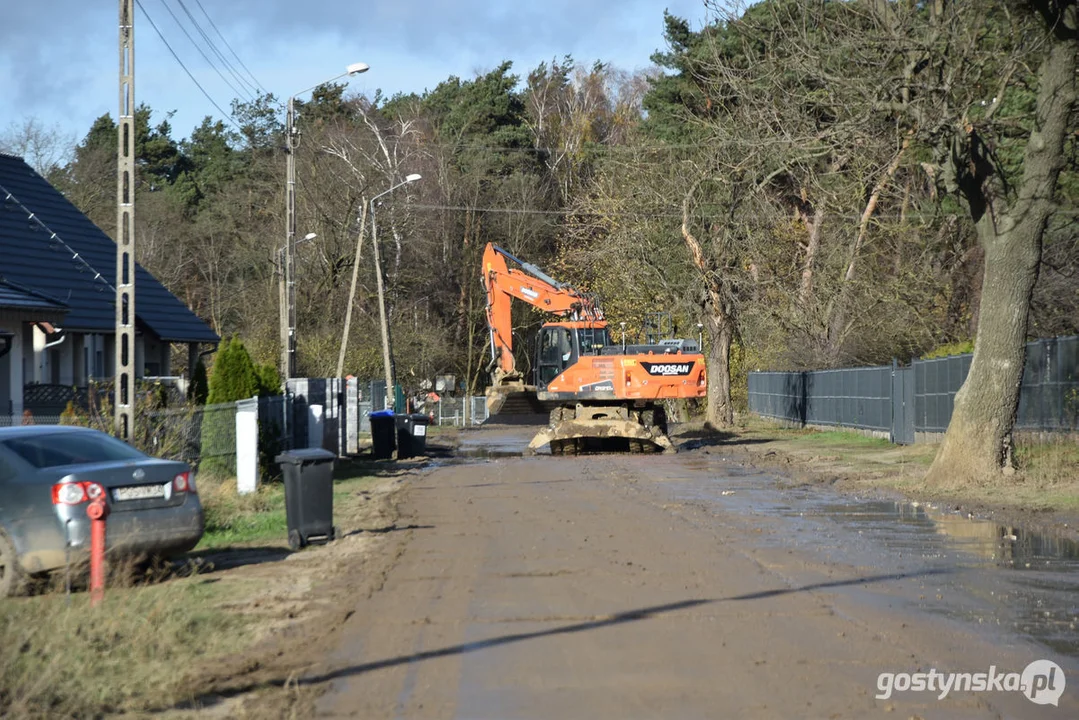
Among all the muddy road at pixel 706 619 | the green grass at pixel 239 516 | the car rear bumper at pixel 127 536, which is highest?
the car rear bumper at pixel 127 536

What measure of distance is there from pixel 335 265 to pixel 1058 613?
50.9m

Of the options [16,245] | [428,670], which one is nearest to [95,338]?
[16,245]

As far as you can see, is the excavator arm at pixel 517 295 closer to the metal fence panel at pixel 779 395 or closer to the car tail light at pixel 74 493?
the metal fence panel at pixel 779 395

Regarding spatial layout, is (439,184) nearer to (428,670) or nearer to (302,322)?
(302,322)

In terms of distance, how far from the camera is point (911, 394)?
1183 inches

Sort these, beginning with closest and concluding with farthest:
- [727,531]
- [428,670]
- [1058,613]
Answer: [428,670] → [1058,613] → [727,531]

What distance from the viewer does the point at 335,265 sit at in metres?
58.2

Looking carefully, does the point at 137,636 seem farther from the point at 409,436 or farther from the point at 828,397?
the point at 828,397

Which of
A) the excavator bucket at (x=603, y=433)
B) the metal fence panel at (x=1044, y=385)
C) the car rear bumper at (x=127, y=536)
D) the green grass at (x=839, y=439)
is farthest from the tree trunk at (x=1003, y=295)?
the car rear bumper at (x=127, y=536)

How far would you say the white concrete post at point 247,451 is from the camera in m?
19.9

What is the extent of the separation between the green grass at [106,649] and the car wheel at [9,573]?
1139mm

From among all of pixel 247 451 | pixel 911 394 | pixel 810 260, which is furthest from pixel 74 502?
pixel 810 260

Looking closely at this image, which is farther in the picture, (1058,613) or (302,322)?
(302,322)

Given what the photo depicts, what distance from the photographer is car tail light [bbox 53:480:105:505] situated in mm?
10805
